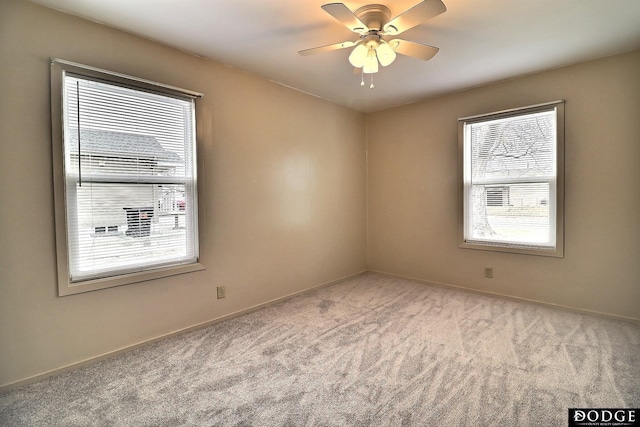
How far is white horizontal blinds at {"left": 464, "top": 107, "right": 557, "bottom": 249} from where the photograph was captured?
326 cm

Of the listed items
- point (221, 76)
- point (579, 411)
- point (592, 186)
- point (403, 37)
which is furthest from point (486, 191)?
point (221, 76)

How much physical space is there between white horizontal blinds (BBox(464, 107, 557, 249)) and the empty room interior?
2cm

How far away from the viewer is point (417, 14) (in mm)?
1771

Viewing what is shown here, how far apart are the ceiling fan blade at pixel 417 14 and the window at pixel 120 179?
1782mm

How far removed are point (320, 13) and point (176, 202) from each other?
1.90m

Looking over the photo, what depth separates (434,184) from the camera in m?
4.07

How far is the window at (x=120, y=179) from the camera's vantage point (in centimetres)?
214

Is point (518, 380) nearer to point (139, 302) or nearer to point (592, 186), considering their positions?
point (592, 186)

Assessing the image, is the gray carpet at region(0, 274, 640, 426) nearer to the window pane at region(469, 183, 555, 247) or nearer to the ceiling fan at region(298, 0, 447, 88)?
the window pane at region(469, 183, 555, 247)

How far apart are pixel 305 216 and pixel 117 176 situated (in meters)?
2.07

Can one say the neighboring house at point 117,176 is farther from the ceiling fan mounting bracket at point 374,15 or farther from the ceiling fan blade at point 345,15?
the ceiling fan mounting bracket at point 374,15

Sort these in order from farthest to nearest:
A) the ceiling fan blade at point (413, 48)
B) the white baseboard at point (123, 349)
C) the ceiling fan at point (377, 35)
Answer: the ceiling fan blade at point (413, 48) < the white baseboard at point (123, 349) < the ceiling fan at point (377, 35)

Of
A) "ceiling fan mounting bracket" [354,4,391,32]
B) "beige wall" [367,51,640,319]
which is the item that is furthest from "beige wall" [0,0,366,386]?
"ceiling fan mounting bracket" [354,4,391,32]

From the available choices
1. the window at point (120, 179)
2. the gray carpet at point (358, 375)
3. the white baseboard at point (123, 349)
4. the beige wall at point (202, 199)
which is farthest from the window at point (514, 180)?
the window at point (120, 179)
